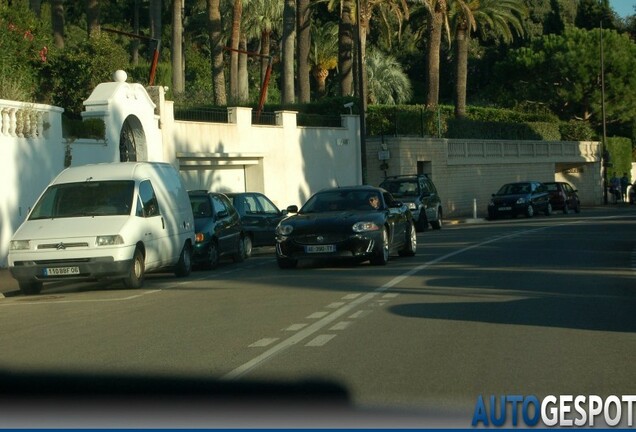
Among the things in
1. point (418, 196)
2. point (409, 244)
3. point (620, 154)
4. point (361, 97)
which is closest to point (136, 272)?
point (409, 244)

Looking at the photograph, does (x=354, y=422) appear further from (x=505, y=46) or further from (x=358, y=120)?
(x=505, y=46)

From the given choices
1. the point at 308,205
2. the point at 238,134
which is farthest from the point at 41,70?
Result: the point at 308,205

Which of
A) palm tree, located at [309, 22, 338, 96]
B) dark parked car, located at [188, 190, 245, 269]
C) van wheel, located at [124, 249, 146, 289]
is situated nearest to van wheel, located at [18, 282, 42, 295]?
van wheel, located at [124, 249, 146, 289]

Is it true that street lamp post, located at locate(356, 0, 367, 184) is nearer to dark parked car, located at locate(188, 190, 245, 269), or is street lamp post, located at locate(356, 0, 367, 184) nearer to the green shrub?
the green shrub

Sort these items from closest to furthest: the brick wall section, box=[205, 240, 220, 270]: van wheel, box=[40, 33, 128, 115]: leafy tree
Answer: box=[205, 240, 220, 270]: van wheel → box=[40, 33, 128, 115]: leafy tree → the brick wall section

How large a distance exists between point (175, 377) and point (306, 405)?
1.80 meters

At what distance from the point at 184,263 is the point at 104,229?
3218 millimetres

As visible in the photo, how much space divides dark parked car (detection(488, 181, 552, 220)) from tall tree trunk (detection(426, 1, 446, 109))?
7.10 metres

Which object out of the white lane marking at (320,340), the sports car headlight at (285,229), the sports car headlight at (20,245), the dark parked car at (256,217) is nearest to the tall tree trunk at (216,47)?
the dark parked car at (256,217)

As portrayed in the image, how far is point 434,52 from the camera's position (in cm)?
5588

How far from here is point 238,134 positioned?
125 feet

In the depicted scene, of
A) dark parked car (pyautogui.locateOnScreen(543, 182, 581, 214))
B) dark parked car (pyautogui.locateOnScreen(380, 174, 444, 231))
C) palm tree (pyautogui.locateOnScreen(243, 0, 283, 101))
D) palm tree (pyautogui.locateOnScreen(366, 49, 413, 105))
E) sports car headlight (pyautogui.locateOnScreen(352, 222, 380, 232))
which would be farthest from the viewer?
palm tree (pyautogui.locateOnScreen(366, 49, 413, 105))

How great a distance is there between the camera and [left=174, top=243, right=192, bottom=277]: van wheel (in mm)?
21438

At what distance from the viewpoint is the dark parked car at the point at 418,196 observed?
37125mm
